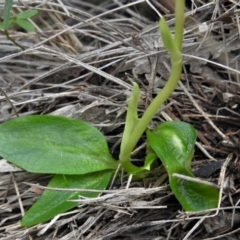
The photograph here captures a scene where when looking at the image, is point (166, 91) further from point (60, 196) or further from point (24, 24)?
point (24, 24)

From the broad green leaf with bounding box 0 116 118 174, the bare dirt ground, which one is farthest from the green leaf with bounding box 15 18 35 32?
the broad green leaf with bounding box 0 116 118 174

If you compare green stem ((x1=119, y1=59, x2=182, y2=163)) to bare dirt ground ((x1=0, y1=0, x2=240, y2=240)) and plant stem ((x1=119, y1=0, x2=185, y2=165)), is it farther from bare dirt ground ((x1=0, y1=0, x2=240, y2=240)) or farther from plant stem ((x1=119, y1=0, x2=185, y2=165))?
bare dirt ground ((x1=0, y1=0, x2=240, y2=240))

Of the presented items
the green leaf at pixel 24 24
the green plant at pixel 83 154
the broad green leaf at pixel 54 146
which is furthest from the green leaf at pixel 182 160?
the green leaf at pixel 24 24

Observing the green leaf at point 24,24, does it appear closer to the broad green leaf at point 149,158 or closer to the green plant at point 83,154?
the green plant at point 83,154

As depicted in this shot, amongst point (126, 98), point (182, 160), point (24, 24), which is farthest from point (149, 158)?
point (24, 24)

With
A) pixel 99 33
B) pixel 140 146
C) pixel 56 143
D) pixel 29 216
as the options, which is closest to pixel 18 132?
pixel 56 143

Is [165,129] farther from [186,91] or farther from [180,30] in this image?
[180,30]
